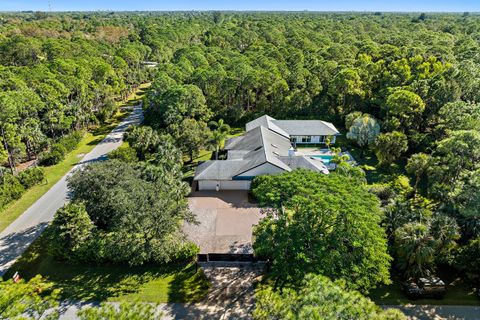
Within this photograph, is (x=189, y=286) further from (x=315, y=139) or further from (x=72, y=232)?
(x=315, y=139)

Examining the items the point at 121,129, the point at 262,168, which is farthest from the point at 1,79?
the point at 262,168

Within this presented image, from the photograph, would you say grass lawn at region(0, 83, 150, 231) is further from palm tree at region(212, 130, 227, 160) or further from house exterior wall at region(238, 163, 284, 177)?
house exterior wall at region(238, 163, 284, 177)

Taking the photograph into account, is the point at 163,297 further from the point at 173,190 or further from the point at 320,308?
the point at 320,308

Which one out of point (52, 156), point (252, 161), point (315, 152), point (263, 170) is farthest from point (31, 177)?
point (315, 152)

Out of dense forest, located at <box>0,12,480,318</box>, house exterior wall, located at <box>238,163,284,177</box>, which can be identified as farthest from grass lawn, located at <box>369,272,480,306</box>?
house exterior wall, located at <box>238,163,284,177</box>

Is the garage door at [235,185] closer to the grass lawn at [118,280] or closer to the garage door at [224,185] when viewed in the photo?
the garage door at [224,185]

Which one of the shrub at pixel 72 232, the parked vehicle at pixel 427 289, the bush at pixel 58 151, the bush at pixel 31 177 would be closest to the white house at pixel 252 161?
the shrub at pixel 72 232
